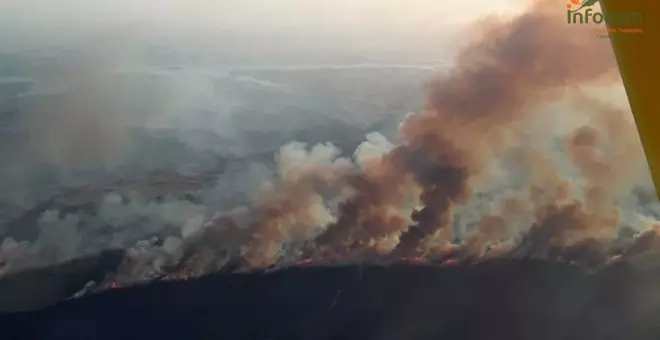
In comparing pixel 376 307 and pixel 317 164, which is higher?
pixel 317 164

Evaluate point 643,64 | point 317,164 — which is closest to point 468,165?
point 317,164

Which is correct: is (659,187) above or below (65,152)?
below

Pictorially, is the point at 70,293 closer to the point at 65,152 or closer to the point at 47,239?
the point at 47,239

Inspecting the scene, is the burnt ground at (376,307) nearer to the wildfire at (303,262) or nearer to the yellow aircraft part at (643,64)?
the wildfire at (303,262)

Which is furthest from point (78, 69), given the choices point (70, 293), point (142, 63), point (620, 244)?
point (620, 244)

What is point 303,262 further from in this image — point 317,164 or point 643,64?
point 643,64

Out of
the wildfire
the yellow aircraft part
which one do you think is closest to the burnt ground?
the wildfire
